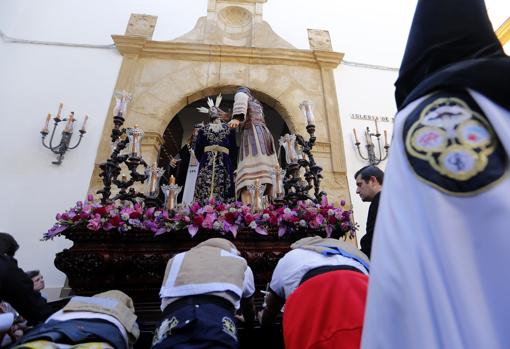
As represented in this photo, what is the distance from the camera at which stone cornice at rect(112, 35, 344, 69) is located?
5.29 m

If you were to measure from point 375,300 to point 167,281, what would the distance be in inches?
49.3

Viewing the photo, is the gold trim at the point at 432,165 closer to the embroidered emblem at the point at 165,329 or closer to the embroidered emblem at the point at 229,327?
the embroidered emblem at the point at 229,327

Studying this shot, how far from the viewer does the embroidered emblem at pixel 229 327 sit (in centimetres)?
139

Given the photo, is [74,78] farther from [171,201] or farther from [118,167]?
[171,201]

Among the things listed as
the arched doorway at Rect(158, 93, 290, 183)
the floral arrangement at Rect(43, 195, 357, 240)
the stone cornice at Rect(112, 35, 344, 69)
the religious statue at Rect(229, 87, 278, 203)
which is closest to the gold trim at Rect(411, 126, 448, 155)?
the floral arrangement at Rect(43, 195, 357, 240)

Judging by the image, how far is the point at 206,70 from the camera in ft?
17.3

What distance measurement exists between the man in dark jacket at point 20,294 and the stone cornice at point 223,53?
14.1 feet

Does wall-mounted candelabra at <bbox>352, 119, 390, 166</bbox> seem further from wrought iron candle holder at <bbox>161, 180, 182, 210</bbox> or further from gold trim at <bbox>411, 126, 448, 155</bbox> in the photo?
gold trim at <bbox>411, 126, 448, 155</bbox>

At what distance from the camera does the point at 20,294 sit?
179cm

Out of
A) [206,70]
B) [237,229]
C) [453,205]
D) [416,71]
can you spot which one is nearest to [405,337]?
[453,205]

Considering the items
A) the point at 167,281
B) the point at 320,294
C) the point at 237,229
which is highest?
the point at 237,229

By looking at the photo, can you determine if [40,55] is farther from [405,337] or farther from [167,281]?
[405,337]

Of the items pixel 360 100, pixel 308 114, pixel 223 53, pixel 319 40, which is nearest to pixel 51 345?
pixel 308 114

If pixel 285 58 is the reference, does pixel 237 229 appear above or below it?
below
